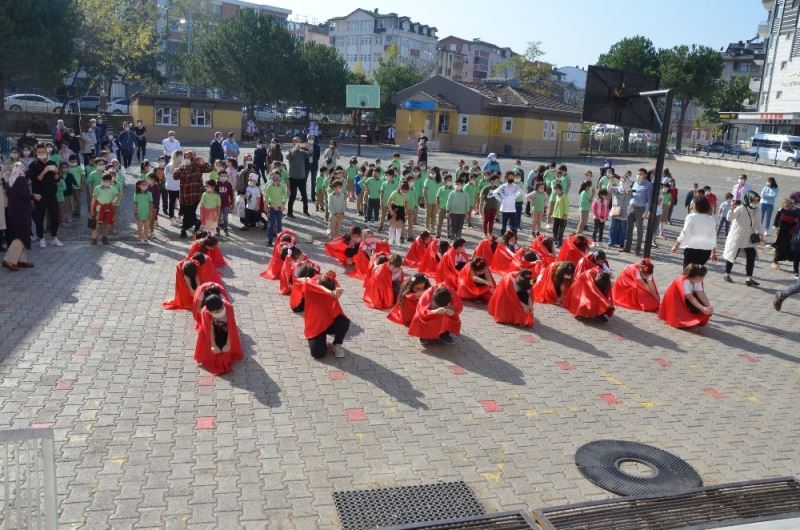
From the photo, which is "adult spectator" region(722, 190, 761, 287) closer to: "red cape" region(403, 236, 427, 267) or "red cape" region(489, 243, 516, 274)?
"red cape" region(489, 243, 516, 274)

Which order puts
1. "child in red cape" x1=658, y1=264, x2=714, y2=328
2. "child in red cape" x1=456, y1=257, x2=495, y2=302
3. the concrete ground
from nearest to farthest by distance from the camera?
the concrete ground → "child in red cape" x1=658, y1=264, x2=714, y2=328 → "child in red cape" x1=456, y1=257, x2=495, y2=302

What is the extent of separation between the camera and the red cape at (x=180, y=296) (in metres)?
10.4

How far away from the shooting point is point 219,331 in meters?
8.21

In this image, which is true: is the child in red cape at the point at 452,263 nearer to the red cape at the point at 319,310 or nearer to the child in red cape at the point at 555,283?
the child in red cape at the point at 555,283

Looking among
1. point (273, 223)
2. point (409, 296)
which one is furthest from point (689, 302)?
point (273, 223)

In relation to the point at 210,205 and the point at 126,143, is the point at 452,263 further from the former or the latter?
the point at 126,143

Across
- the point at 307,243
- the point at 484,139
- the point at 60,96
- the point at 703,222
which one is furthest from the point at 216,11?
the point at 703,222

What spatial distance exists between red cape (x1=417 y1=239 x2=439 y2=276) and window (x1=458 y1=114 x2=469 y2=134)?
3708 cm

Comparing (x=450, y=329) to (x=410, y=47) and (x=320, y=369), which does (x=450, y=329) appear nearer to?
(x=320, y=369)

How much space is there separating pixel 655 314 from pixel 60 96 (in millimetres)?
46416

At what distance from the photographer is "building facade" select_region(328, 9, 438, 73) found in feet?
337

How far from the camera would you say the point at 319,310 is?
883 cm

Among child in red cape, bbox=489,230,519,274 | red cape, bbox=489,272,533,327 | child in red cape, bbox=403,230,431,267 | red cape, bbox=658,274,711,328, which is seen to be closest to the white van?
child in red cape, bbox=489,230,519,274

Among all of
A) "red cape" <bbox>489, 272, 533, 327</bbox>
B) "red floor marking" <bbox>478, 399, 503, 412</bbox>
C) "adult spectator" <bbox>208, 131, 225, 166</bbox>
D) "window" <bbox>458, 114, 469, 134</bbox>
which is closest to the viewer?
"red floor marking" <bbox>478, 399, 503, 412</bbox>
